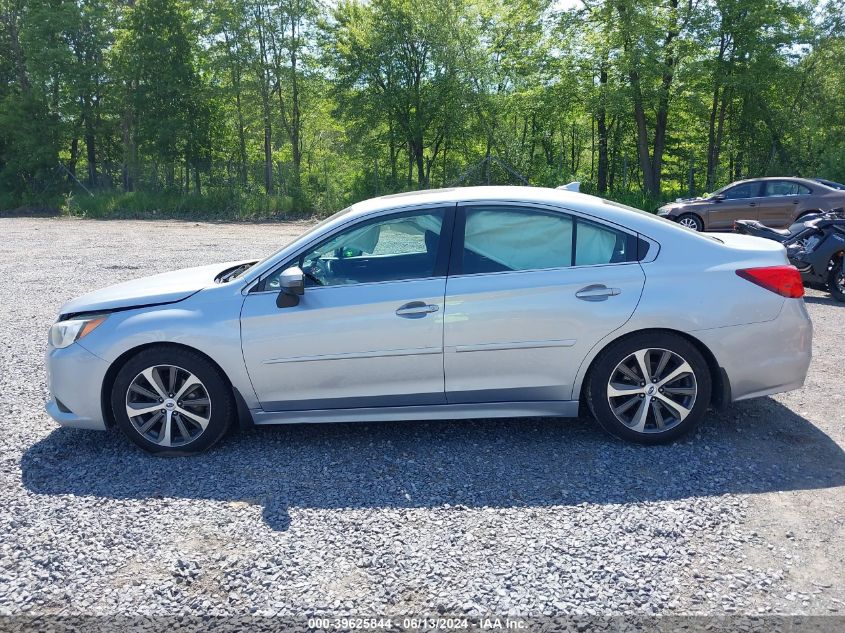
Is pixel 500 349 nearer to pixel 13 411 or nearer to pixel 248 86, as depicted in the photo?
pixel 13 411

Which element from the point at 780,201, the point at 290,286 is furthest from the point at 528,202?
the point at 780,201

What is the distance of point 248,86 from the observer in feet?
106

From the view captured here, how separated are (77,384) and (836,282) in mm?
9413

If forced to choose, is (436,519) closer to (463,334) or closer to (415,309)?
(463,334)

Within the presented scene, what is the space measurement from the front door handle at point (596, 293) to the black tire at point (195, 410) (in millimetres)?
2361

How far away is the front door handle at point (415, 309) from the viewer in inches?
165

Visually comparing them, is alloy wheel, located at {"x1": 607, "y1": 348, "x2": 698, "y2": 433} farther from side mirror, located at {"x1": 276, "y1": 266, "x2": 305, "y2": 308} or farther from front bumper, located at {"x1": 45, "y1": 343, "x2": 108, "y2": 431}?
front bumper, located at {"x1": 45, "y1": 343, "x2": 108, "y2": 431}

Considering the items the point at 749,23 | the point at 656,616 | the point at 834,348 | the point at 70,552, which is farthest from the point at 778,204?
the point at 70,552

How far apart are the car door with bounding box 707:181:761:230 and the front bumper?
15.7 metres

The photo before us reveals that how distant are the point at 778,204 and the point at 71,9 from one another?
3620cm

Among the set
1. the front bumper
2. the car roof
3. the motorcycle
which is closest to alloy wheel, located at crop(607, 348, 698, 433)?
the car roof

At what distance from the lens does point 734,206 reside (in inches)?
648

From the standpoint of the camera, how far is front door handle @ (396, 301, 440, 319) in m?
4.20

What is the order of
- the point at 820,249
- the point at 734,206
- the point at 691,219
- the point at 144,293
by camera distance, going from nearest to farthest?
1. the point at 144,293
2. the point at 820,249
3. the point at 734,206
4. the point at 691,219
